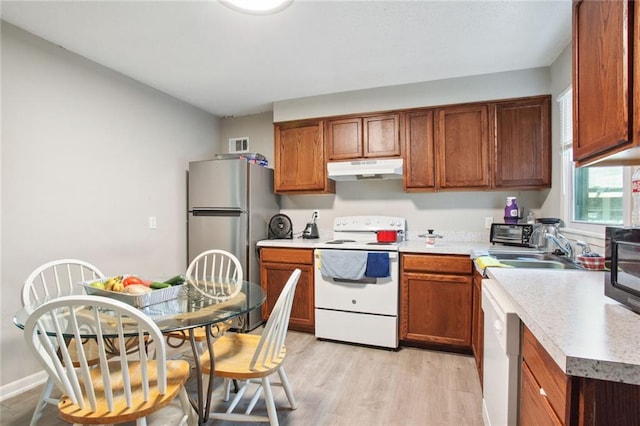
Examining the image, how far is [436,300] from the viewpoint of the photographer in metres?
2.59

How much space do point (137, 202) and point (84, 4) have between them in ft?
5.16

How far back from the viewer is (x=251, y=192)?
10.5ft

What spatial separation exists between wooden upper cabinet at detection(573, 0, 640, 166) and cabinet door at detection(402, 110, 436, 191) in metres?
1.53

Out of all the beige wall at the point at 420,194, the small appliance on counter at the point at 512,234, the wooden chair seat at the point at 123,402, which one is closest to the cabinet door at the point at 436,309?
the small appliance on counter at the point at 512,234

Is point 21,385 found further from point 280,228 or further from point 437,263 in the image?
point 437,263

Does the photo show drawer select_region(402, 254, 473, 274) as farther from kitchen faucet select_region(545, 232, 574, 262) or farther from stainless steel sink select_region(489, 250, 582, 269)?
kitchen faucet select_region(545, 232, 574, 262)

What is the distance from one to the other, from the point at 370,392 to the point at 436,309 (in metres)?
0.92

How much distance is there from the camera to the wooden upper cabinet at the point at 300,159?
3.29 m

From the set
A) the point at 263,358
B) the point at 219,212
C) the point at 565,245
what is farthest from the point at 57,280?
the point at 565,245

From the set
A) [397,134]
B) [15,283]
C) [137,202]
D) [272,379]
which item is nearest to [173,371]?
[272,379]

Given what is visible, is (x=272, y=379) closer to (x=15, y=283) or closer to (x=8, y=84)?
(x=15, y=283)

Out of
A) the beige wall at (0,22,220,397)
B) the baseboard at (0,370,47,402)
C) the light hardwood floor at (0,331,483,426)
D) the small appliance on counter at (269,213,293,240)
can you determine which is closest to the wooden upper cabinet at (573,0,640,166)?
the light hardwood floor at (0,331,483,426)

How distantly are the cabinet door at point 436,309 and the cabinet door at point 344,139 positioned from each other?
133 centimetres

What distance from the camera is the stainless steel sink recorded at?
1.83 m
